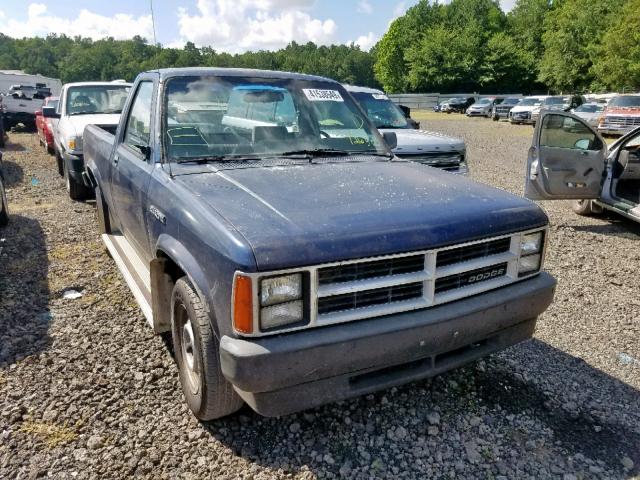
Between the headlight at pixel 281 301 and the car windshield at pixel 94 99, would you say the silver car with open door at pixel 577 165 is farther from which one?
the car windshield at pixel 94 99

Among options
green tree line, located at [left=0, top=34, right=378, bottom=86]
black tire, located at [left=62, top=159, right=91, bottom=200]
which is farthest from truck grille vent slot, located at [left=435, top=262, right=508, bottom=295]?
green tree line, located at [left=0, top=34, right=378, bottom=86]

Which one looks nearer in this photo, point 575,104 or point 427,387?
point 427,387

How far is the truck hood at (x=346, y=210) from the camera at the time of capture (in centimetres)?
225

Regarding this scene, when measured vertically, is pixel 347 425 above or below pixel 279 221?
below

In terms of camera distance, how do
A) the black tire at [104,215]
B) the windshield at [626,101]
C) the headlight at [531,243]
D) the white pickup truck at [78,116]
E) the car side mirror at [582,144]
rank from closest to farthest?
the headlight at [531,243]
the black tire at [104,215]
the car side mirror at [582,144]
the white pickup truck at [78,116]
the windshield at [626,101]

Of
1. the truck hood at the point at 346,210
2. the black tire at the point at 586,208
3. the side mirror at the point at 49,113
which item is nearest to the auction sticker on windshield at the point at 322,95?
the truck hood at the point at 346,210

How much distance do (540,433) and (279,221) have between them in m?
1.87

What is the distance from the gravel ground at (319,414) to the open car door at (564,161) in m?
Result: 2.37

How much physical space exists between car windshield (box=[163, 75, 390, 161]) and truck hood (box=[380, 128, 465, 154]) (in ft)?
12.4

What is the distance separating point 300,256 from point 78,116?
26.4 feet

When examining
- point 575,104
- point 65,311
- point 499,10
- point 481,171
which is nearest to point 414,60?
point 499,10

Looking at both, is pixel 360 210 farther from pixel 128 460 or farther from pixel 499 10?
pixel 499 10

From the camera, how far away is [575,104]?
2448 cm

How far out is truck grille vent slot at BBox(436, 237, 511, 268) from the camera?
2559 millimetres
